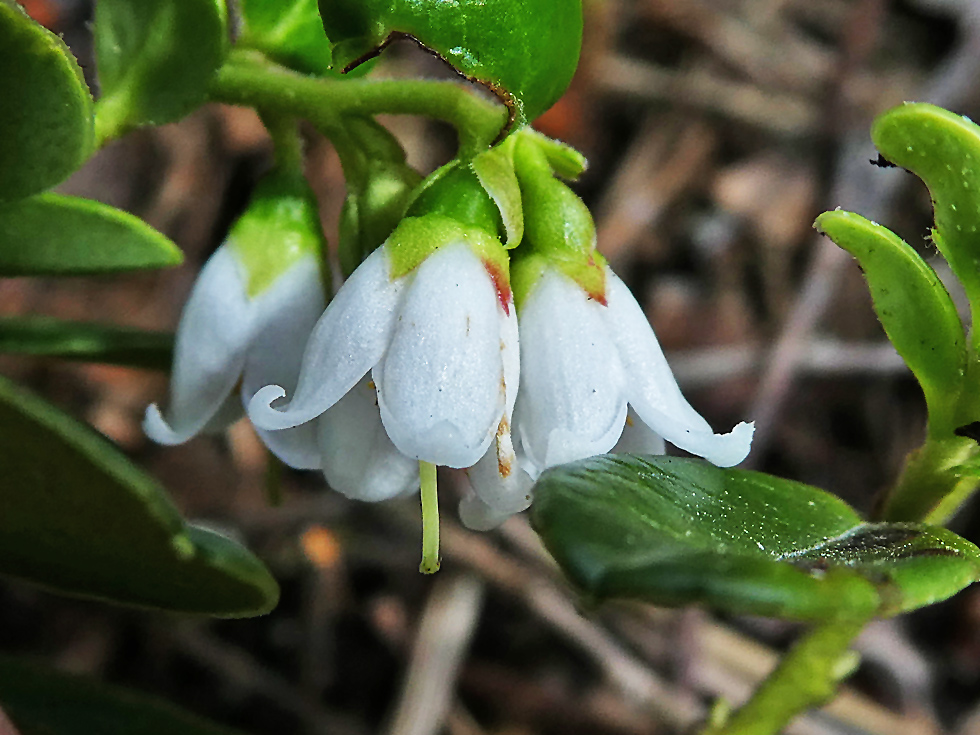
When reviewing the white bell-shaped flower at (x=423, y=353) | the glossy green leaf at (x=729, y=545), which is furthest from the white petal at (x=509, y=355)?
the glossy green leaf at (x=729, y=545)

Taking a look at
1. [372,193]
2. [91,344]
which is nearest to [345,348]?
[372,193]

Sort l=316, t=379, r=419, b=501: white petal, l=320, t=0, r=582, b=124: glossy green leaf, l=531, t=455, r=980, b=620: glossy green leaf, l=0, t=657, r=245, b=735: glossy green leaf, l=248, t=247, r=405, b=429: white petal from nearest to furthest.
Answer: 1. l=531, t=455, r=980, b=620: glossy green leaf
2. l=320, t=0, r=582, b=124: glossy green leaf
3. l=248, t=247, r=405, b=429: white petal
4. l=316, t=379, r=419, b=501: white petal
5. l=0, t=657, r=245, b=735: glossy green leaf

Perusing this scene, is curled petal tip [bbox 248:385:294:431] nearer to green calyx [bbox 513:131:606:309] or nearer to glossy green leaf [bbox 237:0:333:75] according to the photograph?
green calyx [bbox 513:131:606:309]

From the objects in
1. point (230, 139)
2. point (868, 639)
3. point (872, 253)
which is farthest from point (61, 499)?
point (230, 139)

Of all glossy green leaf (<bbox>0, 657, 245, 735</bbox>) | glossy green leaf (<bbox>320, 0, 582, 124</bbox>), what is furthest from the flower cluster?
glossy green leaf (<bbox>0, 657, 245, 735</bbox>)

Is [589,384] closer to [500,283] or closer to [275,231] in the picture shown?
[500,283]

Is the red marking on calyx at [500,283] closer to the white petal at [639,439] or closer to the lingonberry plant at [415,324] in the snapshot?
the lingonberry plant at [415,324]
